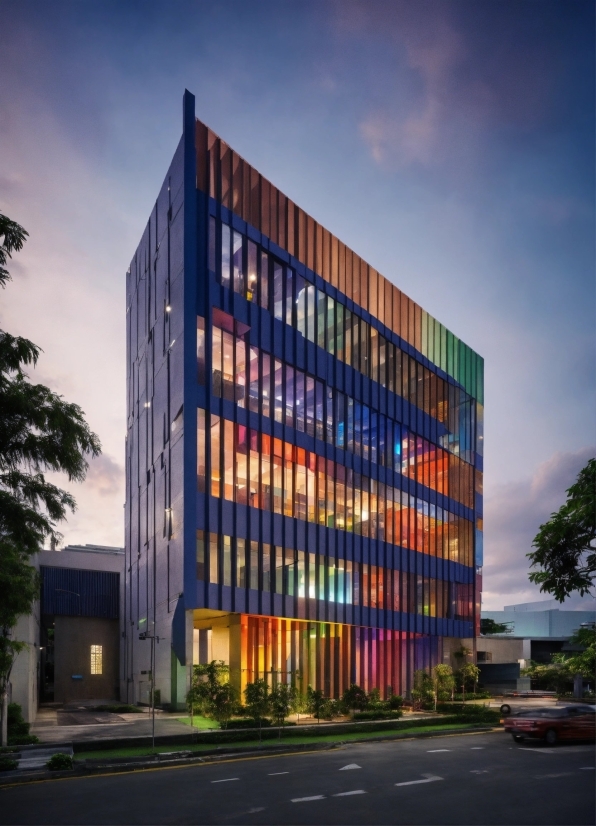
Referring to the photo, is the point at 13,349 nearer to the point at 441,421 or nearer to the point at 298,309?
the point at 298,309

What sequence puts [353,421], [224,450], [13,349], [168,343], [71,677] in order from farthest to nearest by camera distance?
[71,677]
[353,421]
[168,343]
[224,450]
[13,349]

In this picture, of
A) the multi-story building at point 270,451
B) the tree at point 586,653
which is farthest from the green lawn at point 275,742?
the tree at point 586,653

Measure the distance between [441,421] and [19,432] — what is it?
167 feet

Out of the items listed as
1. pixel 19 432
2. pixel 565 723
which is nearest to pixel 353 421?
pixel 565 723

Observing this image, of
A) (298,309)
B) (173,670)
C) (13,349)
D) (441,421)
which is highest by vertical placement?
(298,309)

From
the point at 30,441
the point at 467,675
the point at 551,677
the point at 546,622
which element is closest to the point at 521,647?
the point at 551,677

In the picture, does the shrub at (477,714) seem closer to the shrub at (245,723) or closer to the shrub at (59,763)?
the shrub at (245,723)

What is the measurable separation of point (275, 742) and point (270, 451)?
680 inches

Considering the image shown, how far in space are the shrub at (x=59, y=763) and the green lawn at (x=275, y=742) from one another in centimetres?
120

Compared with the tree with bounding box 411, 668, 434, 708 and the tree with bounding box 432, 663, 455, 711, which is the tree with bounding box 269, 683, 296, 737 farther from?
A: the tree with bounding box 411, 668, 434, 708

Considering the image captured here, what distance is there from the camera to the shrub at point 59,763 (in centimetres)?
2219

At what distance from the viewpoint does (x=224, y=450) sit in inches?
1596

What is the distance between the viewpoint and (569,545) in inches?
Result: 739

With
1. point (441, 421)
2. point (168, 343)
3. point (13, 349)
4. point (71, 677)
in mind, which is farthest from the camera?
point (441, 421)
